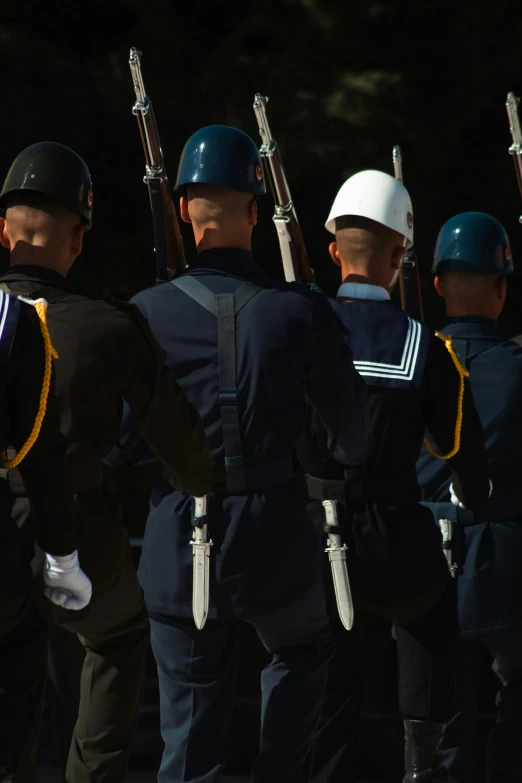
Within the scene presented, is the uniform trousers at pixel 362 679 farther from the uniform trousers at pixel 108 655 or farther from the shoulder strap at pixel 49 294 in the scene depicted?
the shoulder strap at pixel 49 294

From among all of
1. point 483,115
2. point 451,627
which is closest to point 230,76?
point 483,115

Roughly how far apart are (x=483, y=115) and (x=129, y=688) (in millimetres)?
4570

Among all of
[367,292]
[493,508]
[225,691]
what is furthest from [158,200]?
[225,691]

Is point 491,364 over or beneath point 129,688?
over

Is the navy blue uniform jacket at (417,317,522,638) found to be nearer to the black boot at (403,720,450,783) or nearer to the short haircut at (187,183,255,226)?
the black boot at (403,720,450,783)

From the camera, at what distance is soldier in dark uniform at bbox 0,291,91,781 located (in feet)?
10.3

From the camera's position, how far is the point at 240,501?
12.3ft

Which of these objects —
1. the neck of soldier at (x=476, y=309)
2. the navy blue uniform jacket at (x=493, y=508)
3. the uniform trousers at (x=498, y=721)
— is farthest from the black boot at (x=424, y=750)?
the neck of soldier at (x=476, y=309)

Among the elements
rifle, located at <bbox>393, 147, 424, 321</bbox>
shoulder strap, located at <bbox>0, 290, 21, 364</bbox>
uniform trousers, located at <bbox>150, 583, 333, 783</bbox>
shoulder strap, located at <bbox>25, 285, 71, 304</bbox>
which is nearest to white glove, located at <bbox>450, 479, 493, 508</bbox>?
uniform trousers, located at <bbox>150, 583, 333, 783</bbox>

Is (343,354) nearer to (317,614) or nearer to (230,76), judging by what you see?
(317,614)

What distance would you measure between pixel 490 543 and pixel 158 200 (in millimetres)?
1543

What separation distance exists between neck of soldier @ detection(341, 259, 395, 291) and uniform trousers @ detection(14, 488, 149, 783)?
3.50 feet

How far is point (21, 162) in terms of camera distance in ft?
11.9

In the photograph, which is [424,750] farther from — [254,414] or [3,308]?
[3,308]
